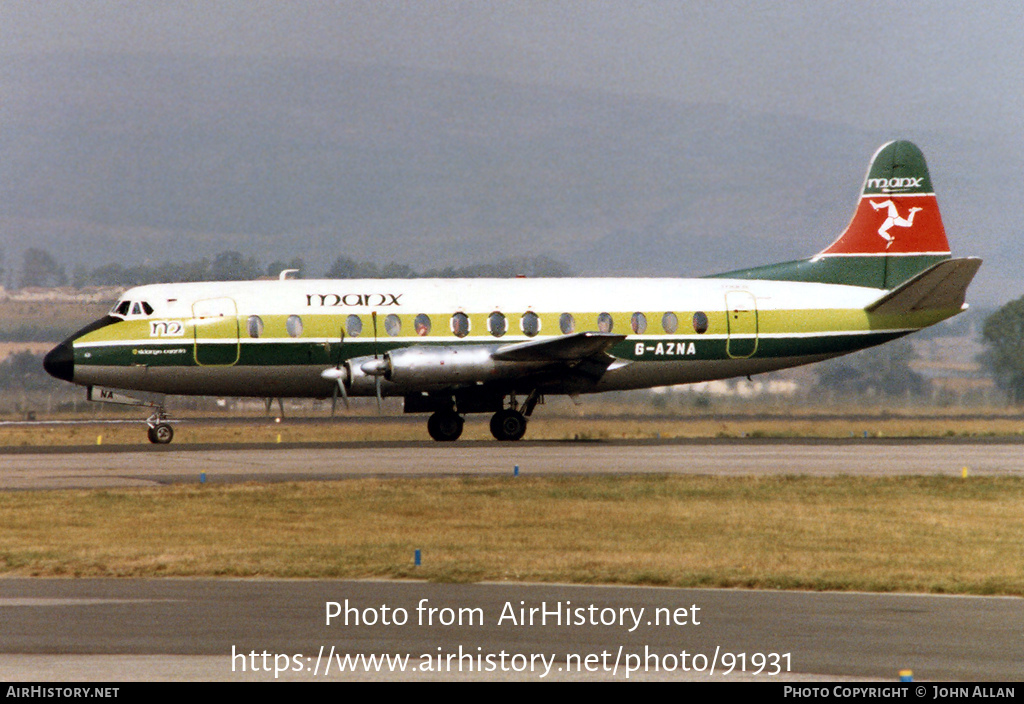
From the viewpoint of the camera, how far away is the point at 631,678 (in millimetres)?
9766

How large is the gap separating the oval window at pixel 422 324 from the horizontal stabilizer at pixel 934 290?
43.2ft

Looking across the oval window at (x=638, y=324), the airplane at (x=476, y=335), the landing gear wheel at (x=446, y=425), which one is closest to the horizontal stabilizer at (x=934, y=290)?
the airplane at (x=476, y=335)

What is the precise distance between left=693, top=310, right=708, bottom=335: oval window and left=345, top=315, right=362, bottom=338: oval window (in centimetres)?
965

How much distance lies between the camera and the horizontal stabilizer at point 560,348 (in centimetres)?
3120

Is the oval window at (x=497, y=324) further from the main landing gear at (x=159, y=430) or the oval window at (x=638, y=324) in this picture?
the main landing gear at (x=159, y=430)

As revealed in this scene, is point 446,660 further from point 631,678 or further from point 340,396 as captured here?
point 340,396

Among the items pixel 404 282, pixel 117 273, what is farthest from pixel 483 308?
pixel 117 273

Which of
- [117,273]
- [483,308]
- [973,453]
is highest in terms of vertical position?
[117,273]

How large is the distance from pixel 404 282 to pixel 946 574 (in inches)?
847

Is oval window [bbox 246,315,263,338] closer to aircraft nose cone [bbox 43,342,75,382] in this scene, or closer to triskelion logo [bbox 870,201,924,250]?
aircraft nose cone [bbox 43,342,75,382]

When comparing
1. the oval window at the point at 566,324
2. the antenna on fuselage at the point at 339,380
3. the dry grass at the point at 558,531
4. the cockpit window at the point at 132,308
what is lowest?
the dry grass at the point at 558,531

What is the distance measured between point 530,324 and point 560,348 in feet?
7.47

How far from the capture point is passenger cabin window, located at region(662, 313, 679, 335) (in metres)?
34.3

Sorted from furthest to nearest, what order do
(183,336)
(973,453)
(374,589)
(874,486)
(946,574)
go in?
1. (183,336)
2. (973,453)
3. (874,486)
4. (946,574)
5. (374,589)
